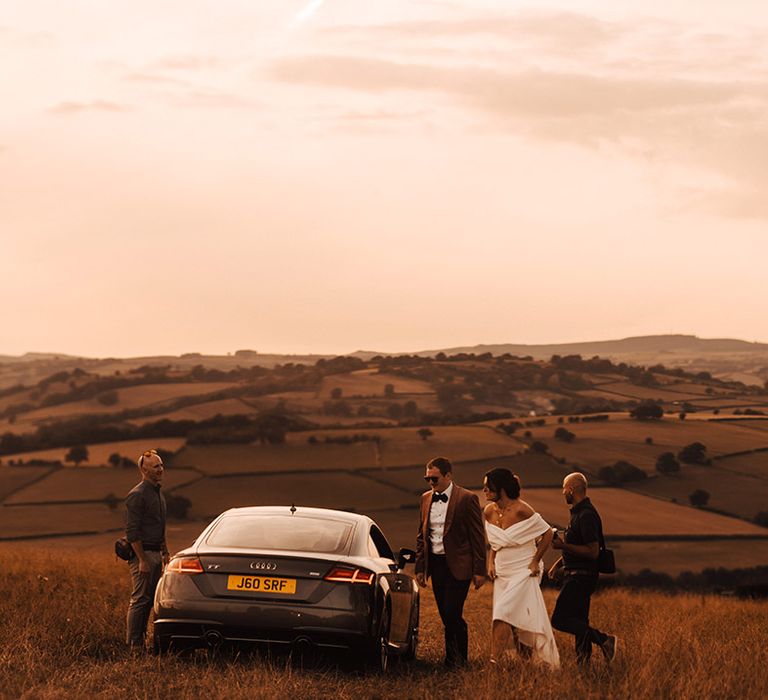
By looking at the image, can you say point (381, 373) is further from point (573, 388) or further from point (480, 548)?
point (480, 548)

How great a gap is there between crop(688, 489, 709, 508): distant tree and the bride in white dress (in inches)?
2494

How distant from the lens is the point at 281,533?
39.4 ft

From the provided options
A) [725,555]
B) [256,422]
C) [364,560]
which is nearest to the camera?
[364,560]

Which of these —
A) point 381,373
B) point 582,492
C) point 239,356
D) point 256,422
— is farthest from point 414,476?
point 239,356

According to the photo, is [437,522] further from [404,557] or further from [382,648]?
[382,648]

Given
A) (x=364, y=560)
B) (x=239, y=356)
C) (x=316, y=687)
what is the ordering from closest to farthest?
(x=316, y=687) < (x=364, y=560) < (x=239, y=356)

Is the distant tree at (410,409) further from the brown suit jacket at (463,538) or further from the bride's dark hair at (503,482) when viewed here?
the bride's dark hair at (503,482)

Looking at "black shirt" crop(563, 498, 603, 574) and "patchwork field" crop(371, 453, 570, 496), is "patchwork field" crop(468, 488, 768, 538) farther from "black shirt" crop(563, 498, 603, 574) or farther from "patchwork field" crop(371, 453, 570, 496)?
"black shirt" crop(563, 498, 603, 574)

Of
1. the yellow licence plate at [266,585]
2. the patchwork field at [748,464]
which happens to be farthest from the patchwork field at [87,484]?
the yellow licence plate at [266,585]

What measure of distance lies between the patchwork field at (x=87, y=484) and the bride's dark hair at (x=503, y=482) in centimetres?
5588

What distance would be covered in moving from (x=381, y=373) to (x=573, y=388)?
695 inches

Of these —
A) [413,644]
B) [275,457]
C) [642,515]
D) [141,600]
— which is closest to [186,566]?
[141,600]

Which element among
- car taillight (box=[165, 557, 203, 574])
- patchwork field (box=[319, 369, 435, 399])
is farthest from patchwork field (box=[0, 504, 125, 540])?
car taillight (box=[165, 557, 203, 574])

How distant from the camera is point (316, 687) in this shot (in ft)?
34.9
